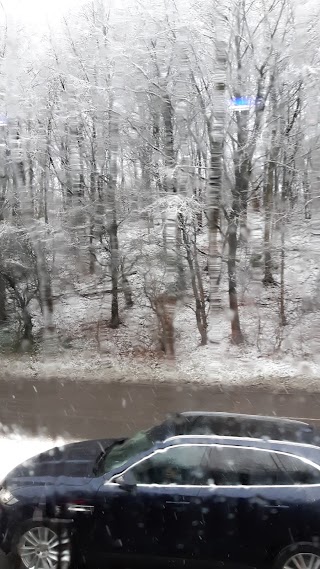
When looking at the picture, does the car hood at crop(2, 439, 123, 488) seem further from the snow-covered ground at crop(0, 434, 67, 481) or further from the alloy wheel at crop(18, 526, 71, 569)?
the snow-covered ground at crop(0, 434, 67, 481)

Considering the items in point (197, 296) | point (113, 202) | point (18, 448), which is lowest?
point (18, 448)

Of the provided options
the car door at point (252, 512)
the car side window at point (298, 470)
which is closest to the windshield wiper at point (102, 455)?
the car door at point (252, 512)

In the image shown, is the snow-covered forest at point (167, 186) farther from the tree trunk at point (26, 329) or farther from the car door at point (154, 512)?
the car door at point (154, 512)

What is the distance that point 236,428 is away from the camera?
5.47 meters

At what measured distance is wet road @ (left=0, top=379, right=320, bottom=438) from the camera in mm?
10719

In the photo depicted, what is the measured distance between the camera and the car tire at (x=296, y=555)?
15.5 ft

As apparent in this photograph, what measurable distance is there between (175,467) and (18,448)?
464cm

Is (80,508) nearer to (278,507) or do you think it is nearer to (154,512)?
(154,512)

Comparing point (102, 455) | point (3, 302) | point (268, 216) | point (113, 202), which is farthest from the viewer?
point (3, 302)

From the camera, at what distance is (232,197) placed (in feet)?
58.2

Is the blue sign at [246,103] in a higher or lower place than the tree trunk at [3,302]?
higher

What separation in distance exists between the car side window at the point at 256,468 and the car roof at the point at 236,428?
8.8 inches

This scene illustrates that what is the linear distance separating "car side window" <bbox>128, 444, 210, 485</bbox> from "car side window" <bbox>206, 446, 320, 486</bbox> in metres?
0.11

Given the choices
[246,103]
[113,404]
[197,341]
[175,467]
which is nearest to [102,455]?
[175,467]
